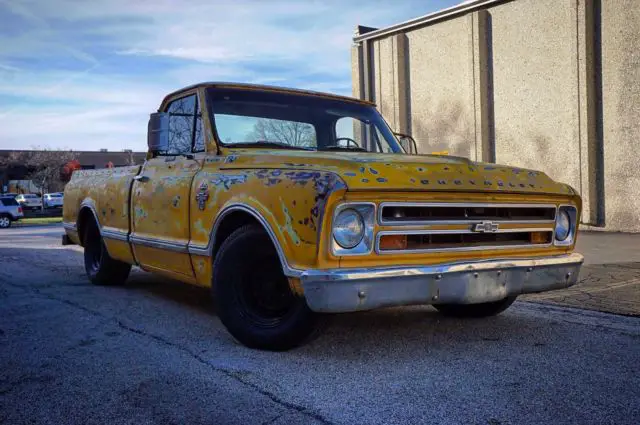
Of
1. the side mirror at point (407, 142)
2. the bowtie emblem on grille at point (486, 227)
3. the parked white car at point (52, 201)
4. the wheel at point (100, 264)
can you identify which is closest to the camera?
the bowtie emblem on grille at point (486, 227)

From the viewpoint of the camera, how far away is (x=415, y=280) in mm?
3426

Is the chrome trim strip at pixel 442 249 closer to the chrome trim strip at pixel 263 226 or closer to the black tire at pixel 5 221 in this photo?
the chrome trim strip at pixel 263 226

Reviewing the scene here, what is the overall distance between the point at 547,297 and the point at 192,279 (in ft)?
10.9

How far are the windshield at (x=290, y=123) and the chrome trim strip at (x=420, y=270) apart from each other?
1.59 meters

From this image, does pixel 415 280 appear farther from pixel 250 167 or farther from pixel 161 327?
pixel 161 327

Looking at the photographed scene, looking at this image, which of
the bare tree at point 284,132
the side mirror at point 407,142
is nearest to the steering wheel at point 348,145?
the bare tree at point 284,132

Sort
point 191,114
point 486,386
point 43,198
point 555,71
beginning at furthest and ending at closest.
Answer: point 43,198 < point 555,71 < point 191,114 < point 486,386

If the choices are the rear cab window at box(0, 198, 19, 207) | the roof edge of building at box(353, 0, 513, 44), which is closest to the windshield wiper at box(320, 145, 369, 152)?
the roof edge of building at box(353, 0, 513, 44)

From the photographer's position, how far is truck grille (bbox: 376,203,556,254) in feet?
11.5

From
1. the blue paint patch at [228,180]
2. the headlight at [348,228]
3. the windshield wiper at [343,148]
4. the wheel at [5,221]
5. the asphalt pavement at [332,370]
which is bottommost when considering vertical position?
the wheel at [5,221]

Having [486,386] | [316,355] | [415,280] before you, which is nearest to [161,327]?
[316,355]

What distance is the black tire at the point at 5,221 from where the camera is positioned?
1025 inches

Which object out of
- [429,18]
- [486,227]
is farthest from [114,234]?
[429,18]

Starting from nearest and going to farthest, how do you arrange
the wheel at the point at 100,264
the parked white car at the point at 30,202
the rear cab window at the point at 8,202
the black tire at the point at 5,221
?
1. the wheel at the point at 100,264
2. the black tire at the point at 5,221
3. the rear cab window at the point at 8,202
4. the parked white car at the point at 30,202
